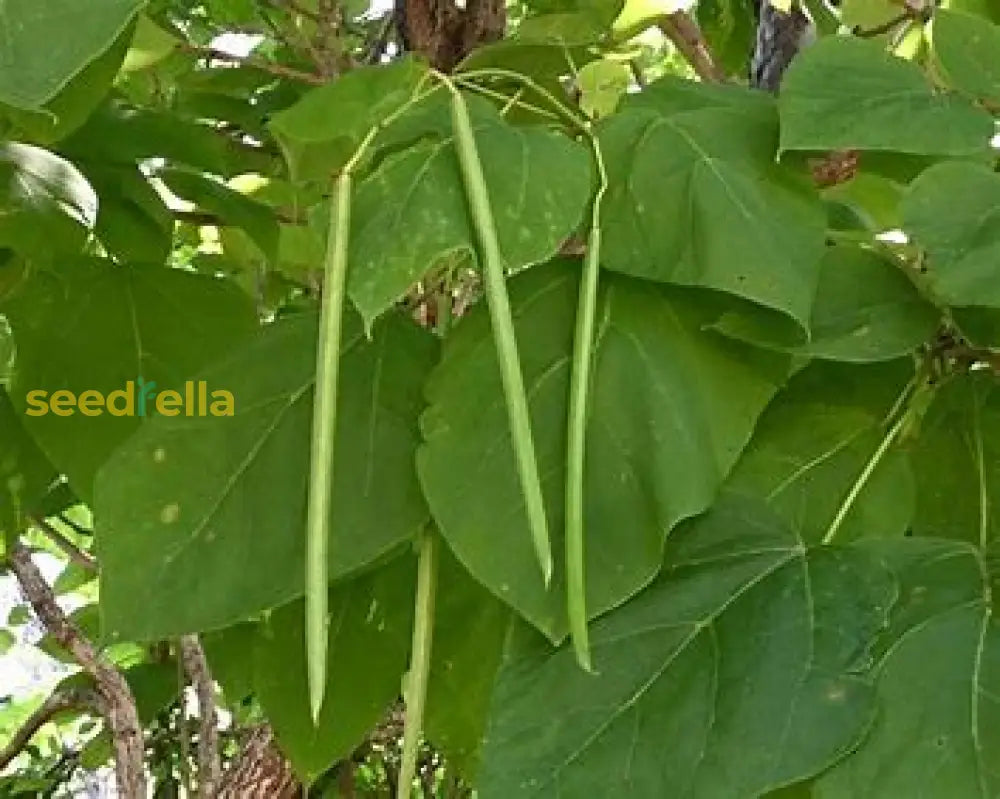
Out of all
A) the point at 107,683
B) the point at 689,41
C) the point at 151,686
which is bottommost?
the point at 151,686

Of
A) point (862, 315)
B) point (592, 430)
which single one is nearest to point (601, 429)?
point (592, 430)

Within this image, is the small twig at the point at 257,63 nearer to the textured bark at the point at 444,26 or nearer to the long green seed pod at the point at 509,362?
the textured bark at the point at 444,26

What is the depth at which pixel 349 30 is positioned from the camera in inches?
51.3

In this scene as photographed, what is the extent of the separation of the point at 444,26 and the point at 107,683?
51cm

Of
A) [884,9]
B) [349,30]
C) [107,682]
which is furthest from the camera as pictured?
[349,30]

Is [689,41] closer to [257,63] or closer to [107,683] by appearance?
[257,63]

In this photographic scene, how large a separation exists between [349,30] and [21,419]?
592 mm

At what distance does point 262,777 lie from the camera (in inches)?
39.6

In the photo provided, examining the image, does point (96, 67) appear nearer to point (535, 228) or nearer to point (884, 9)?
point (535, 228)

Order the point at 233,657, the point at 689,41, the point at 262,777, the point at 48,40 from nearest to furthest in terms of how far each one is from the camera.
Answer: the point at 48,40
the point at 233,657
the point at 262,777
the point at 689,41

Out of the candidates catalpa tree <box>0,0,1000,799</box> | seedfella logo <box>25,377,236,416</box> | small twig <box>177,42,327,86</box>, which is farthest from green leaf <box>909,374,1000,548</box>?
small twig <box>177,42,327,86</box>

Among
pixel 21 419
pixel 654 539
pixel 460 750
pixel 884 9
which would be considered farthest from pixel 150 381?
pixel 884 9

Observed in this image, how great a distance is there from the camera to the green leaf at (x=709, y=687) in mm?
514

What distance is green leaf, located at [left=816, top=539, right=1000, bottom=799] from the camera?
0.50 meters
